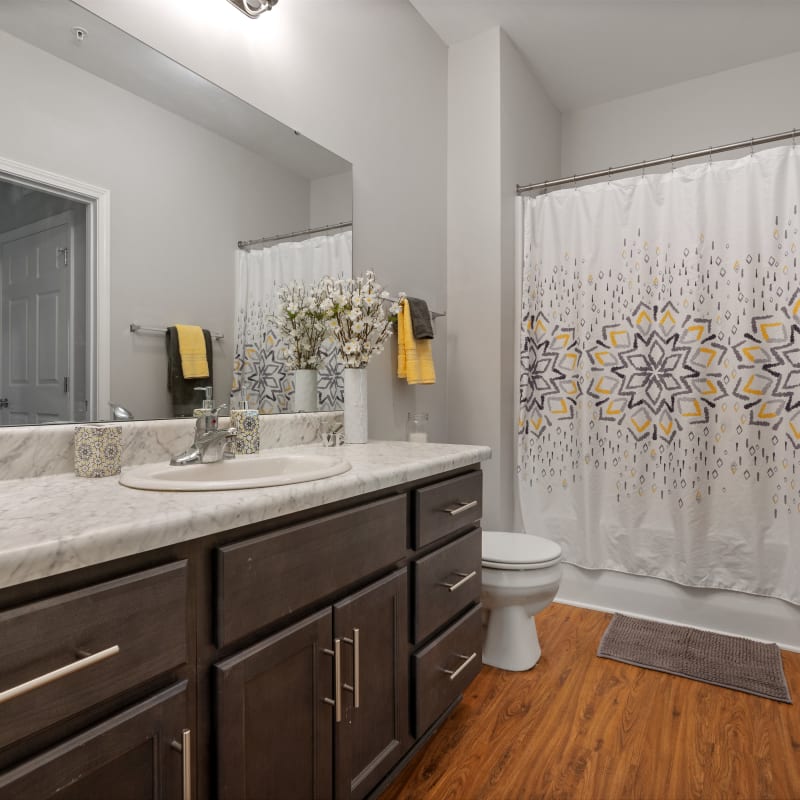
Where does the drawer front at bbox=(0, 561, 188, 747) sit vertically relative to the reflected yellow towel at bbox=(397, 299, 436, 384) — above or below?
below

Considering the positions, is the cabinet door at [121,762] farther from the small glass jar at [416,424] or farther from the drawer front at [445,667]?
the small glass jar at [416,424]

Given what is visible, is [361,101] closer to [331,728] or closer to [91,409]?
[91,409]

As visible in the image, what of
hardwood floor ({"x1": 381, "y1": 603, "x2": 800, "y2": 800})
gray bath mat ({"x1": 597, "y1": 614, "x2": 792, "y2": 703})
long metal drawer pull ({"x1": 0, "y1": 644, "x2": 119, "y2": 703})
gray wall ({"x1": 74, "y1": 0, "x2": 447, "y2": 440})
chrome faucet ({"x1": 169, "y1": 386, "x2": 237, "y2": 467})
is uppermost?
gray wall ({"x1": 74, "y1": 0, "x2": 447, "y2": 440})

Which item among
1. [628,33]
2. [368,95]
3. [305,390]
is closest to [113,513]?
[305,390]

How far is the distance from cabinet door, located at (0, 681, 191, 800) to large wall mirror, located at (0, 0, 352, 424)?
0.70 m

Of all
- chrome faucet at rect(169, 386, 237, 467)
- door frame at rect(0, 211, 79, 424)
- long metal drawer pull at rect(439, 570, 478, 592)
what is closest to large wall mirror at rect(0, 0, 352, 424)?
door frame at rect(0, 211, 79, 424)

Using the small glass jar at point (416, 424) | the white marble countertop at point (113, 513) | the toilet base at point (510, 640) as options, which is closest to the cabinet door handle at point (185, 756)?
the white marble countertop at point (113, 513)

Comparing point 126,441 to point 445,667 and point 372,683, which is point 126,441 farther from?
point 445,667

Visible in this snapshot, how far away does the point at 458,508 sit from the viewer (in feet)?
5.30

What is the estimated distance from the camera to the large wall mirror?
117 centimetres

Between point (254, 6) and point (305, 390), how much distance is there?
1.14 m

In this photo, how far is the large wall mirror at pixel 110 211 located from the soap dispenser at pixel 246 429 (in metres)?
0.09

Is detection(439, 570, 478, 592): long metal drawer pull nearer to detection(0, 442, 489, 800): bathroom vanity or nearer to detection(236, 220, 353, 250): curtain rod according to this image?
detection(0, 442, 489, 800): bathroom vanity

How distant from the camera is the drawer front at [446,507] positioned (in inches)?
56.7
